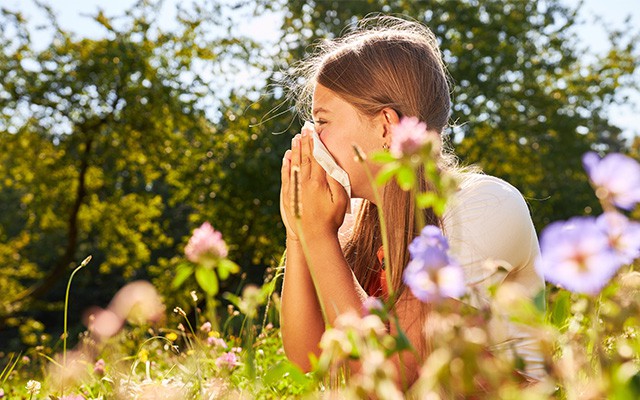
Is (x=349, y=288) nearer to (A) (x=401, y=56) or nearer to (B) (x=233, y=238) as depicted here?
(A) (x=401, y=56)

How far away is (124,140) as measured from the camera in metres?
12.1

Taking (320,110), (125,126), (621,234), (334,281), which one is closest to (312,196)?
(320,110)

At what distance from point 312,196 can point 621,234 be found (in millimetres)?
1608

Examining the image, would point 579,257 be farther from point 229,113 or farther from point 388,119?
point 229,113

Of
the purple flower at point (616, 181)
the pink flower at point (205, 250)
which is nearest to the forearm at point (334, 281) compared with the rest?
the pink flower at point (205, 250)

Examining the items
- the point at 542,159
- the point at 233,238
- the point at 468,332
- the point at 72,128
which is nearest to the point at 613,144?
the point at 542,159

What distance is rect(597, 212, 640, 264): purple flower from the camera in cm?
71

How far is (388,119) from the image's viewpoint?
93.6 inches

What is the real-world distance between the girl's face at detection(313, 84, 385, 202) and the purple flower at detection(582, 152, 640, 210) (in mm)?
1643

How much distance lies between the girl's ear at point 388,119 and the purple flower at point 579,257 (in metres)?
1.69

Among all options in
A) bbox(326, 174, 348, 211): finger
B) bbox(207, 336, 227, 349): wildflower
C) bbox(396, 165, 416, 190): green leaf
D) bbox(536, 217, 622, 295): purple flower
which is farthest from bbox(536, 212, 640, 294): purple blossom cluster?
bbox(207, 336, 227, 349): wildflower

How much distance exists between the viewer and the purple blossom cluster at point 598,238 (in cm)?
67

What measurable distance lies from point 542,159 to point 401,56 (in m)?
11.5

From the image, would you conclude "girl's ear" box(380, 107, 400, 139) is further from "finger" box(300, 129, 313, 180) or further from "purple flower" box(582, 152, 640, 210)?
"purple flower" box(582, 152, 640, 210)
